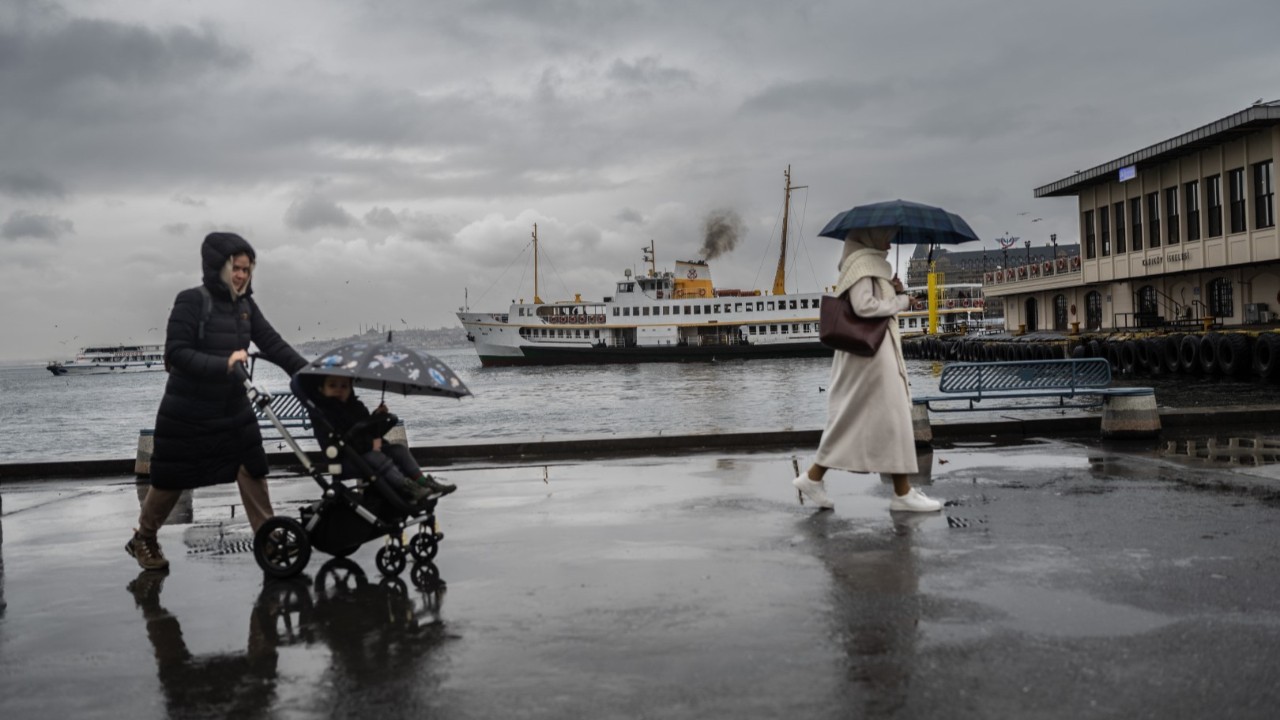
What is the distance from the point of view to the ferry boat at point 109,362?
5940 inches

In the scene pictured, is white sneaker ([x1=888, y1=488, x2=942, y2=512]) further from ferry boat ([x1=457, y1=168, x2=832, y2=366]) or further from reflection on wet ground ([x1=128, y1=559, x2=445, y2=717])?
ferry boat ([x1=457, y1=168, x2=832, y2=366])

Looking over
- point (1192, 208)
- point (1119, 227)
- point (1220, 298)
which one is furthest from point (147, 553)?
point (1119, 227)

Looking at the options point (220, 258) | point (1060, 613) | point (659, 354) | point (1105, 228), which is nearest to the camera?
point (1060, 613)

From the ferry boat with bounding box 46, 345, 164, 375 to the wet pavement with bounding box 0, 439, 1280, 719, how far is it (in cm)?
15741

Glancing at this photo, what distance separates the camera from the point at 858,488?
824 cm

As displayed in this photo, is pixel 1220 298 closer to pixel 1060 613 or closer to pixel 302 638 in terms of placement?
pixel 1060 613

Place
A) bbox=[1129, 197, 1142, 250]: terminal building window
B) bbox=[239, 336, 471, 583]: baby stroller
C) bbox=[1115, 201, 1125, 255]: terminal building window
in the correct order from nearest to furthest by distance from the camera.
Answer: bbox=[239, 336, 471, 583]: baby stroller < bbox=[1129, 197, 1142, 250]: terminal building window < bbox=[1115, 201, 1125, 255]: terminal building window

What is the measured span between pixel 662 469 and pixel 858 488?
220 centimetres

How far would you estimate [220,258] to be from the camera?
5816 millimetres

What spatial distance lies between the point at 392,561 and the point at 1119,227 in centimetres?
4451

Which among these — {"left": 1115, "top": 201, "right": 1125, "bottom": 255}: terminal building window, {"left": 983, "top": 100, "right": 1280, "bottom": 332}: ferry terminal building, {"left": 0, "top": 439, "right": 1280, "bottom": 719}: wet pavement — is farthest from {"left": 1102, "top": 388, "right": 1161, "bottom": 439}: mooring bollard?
{"left": 1115, "top": 201, "right": 1125, "bottom": 255}: terminal building window

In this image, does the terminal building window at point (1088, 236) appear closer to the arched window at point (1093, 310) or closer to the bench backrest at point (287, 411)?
the arched window at point (1093, 310)

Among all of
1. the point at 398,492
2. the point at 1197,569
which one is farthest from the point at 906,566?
the point at 398,492

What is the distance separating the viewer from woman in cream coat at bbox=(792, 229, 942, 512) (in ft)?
22.7
